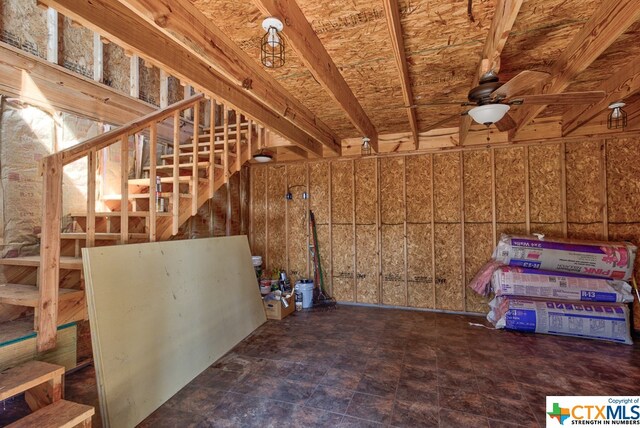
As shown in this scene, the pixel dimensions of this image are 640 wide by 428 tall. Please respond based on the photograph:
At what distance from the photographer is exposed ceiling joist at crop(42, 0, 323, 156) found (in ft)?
5.49

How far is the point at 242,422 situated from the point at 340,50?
3.02 m

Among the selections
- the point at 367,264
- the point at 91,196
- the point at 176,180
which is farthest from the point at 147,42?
the point at 367,264

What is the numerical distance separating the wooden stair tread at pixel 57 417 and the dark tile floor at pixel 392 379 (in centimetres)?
59

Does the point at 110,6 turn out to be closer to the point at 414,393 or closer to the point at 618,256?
the point at 414,393

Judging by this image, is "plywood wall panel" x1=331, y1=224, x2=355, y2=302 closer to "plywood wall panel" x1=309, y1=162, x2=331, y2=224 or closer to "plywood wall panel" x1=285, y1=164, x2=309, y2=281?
"plywood wall panel" x1=309, y1=162, x2=331, y2=224

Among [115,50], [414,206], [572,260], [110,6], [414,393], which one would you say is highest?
[115,50]

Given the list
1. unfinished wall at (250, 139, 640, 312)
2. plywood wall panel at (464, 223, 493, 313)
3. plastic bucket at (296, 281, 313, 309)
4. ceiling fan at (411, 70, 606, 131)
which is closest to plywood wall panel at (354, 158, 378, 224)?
unfinished wall at (250, 139, 640, 312)

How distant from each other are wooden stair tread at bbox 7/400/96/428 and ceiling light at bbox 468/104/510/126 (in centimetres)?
317

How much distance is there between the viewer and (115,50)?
12.5 ft

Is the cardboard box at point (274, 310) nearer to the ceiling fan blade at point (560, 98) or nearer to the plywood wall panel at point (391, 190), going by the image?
the plywood wall panel at point (391, 190)

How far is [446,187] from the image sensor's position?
4809 millimetres

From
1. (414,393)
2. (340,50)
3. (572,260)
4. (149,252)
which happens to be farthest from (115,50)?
(572,260)

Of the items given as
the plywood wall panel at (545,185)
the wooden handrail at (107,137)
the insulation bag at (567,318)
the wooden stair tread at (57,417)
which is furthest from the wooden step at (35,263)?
the plywood wall panel at (545,185)

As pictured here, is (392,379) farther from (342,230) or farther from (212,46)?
(212,46)
